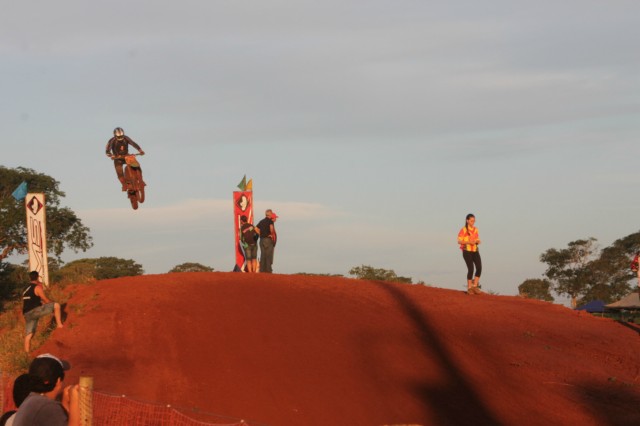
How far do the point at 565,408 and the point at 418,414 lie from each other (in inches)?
112

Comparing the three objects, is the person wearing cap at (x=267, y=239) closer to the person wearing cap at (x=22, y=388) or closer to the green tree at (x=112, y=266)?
the person wearing cap at (x=22, y=388)

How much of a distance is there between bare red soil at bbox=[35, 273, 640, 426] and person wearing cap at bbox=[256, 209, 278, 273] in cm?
192

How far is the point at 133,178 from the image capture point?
23.1 m

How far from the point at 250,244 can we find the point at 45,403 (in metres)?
18.8

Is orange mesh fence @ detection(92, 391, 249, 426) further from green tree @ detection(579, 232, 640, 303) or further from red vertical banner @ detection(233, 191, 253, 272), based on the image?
green tree @ detection(579, 232, 640, 303)

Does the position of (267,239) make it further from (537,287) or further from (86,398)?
(537,287)

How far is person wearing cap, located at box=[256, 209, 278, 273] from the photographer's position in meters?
24.0

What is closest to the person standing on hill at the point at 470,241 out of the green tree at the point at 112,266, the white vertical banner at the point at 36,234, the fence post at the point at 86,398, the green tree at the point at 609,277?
the white vertical banner at the point at 36,234

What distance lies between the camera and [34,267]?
2120 cm

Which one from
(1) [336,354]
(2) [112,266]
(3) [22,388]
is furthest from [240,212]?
(2) [112,266]

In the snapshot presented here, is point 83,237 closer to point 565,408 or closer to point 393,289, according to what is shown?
point 393,289

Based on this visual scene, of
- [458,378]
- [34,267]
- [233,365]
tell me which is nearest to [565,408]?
[458,378]

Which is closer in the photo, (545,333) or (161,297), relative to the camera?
(161,297)

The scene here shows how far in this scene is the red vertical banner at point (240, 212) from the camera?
2688 cm
